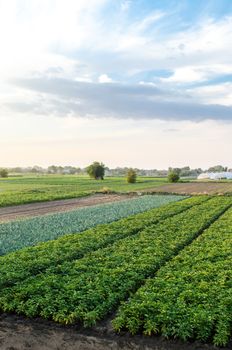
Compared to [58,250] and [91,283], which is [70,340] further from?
[58,250]

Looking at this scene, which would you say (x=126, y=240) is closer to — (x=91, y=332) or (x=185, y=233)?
(x=185, y=233)

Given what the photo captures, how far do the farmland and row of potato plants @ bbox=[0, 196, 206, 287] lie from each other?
1.7 inches

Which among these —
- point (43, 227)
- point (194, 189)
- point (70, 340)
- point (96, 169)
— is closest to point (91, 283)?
point (70, 340)

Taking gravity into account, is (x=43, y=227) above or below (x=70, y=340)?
above

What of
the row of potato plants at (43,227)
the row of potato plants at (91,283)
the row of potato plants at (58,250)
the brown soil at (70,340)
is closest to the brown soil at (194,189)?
the row of potato plants at (43,227)

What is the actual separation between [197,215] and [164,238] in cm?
987

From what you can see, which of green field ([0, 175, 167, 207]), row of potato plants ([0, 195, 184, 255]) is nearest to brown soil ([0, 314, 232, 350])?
row of potato plants ([0, 195, 184, 255])

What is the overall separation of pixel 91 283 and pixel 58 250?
5.46 metres

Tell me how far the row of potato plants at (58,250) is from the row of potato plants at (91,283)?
0.57 m

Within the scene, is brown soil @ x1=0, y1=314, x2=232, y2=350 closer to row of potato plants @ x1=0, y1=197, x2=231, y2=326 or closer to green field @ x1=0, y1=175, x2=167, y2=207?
row of potato plants @ x1=0, y1=197, x2=231, y2=326

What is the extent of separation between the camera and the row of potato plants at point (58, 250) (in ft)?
44.9

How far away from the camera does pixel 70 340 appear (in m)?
8.89

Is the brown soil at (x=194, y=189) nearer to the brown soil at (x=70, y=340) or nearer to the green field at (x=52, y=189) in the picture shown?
the green field at (x=52, y=189)

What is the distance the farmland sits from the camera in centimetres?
927
